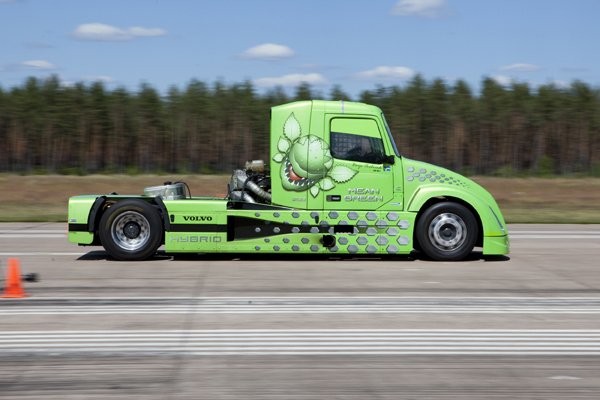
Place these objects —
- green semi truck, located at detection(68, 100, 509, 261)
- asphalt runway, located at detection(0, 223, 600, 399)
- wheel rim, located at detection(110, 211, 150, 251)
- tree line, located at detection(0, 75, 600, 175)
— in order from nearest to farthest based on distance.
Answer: asphalt runway, located at detection(0, 223, 600, 399), green semi truck, located at detection(68, 100, 509, 261), wheel rim, located at detection(110, 211, 150, 251), tree line, located at detection(0, 75, 600, 175)

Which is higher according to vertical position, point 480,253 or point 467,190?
point 467,190

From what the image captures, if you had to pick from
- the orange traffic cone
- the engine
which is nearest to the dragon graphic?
the engine

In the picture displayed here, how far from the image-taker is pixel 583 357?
308 inches

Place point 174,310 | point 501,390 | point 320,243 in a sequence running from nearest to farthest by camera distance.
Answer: point 501,390 → point 174,310 → point 320,243

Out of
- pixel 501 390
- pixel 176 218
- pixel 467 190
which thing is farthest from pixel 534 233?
pixel 501 390

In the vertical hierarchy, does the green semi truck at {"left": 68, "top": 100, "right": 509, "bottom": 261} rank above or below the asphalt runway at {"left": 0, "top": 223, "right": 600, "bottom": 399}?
above

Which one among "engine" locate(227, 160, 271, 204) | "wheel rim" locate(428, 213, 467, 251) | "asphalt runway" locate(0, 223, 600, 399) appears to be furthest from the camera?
"engine" locate(227, 160, 271, 204)

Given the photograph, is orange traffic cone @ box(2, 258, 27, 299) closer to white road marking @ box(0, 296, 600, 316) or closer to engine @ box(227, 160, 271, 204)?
white road marking @ box(0, 296, 600, 316)

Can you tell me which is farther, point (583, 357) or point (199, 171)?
point (199, 171)

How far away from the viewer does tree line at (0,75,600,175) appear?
47562 millimetres

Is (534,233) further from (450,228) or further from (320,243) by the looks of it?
(320,243)

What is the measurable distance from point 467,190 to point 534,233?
6.07 m

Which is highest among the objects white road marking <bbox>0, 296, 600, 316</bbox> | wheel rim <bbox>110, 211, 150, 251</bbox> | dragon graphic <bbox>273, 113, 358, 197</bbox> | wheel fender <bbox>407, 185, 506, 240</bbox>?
dragon graphic <bbox>273, 113, 358, 197</bbox>

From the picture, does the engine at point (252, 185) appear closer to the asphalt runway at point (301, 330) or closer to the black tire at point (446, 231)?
the asphalt runway at point (301, 330)
